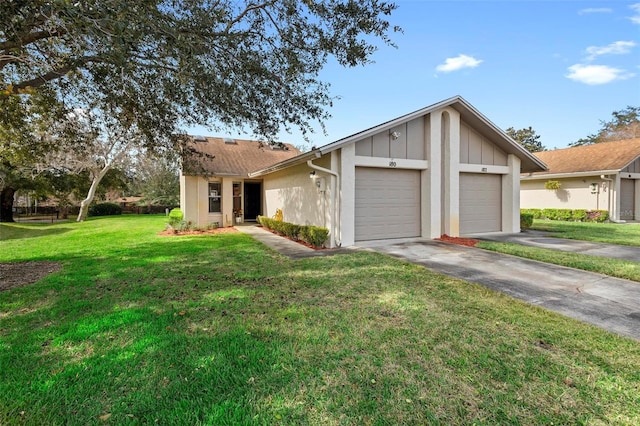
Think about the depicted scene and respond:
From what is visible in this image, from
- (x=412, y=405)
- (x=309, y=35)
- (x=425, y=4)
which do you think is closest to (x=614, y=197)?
(x=425, y=4)

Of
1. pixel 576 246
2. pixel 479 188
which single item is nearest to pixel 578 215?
pixel 479 188

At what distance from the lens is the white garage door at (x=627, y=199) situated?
59.2ft

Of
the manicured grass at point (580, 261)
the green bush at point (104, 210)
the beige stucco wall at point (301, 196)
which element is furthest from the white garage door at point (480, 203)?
the green bush at point (104, 210)

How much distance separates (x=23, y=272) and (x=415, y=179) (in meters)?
11.2

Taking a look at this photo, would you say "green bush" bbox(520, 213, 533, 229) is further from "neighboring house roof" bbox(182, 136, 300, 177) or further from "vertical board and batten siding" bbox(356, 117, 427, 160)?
"neighboring house roof" bbox(182, 136, 300, 177)

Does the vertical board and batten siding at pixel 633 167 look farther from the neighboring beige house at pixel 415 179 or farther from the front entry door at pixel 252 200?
the front entry door at pixel 252 200

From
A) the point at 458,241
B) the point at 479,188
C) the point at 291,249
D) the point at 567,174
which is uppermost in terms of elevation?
the point at 567,174

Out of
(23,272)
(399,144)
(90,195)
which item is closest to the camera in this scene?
(23,272)

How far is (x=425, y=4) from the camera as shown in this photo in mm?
8234

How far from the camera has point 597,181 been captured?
59.3 feet

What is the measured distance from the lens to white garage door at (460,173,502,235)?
12.1m

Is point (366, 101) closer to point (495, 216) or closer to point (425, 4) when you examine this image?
point (425, 4)

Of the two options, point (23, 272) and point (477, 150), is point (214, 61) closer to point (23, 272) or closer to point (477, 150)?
point (23, 272)

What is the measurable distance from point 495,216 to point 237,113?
36.6 ft
